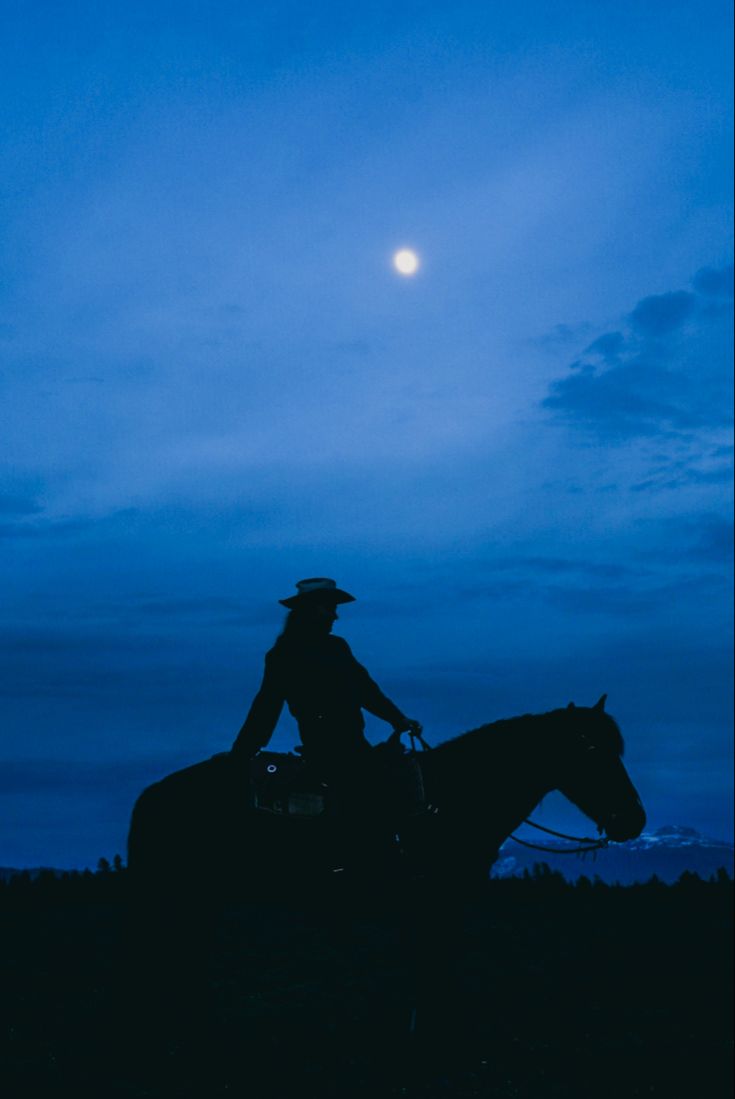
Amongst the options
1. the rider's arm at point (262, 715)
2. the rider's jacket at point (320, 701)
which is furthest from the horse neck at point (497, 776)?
the rider's arm at point (262, 715)

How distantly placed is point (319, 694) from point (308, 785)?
98 cm

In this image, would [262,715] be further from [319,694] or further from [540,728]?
[540,728]

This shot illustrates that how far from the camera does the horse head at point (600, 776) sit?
454 inches

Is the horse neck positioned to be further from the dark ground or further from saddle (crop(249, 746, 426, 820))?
the dark ground

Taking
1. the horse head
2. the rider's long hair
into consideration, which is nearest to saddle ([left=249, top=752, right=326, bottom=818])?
the rider's long hair

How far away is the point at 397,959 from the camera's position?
18.6 meters

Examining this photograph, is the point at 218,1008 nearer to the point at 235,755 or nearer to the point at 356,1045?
the point at 356,1045

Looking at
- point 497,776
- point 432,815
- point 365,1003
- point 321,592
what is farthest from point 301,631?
point 365,1003

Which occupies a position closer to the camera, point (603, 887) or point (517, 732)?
point (517, 732)

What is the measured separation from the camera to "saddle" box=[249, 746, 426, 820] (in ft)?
36.6

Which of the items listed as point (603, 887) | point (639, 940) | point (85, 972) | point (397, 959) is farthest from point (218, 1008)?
point (603, 887)

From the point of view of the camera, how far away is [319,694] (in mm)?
10906

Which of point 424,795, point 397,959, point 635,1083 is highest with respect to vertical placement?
point 424,795

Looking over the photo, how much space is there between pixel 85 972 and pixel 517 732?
8507 millimetres
